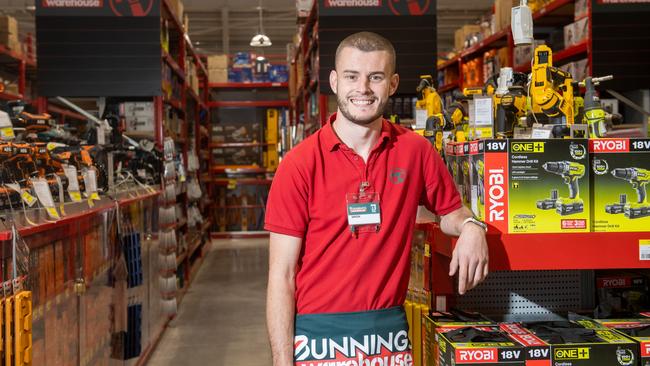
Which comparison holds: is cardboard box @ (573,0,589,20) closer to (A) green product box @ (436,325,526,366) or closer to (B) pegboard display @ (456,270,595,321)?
(B) pegboard display @ (456,270,595,321)

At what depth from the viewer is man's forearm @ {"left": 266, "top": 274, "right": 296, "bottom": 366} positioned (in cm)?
193

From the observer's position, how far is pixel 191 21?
17.2 meters

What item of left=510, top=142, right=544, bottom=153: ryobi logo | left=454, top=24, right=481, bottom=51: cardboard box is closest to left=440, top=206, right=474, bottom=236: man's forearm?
left=510, top=142, right=544, bottom=153: ryobi logo

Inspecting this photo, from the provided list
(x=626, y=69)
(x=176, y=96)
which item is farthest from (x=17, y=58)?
(x=626, y=69)

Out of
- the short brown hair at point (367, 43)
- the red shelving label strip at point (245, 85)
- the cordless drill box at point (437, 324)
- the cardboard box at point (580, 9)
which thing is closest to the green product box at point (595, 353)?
the cordless drill box at point (437, 324)

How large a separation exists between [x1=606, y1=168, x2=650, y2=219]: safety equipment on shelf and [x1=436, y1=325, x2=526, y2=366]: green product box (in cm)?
51

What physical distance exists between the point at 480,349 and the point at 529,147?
607 millimetres

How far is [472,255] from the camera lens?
1895 millimetres

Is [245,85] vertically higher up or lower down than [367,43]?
higher up

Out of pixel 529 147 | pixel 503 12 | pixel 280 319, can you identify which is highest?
pixel 503 12

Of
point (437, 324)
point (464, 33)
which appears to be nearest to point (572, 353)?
point (437, 324)

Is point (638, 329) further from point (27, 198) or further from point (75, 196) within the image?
point (75, 196)

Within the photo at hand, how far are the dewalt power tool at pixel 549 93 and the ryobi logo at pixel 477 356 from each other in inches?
30.8

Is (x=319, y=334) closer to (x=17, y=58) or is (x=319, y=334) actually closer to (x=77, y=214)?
(x=77, y=214)
